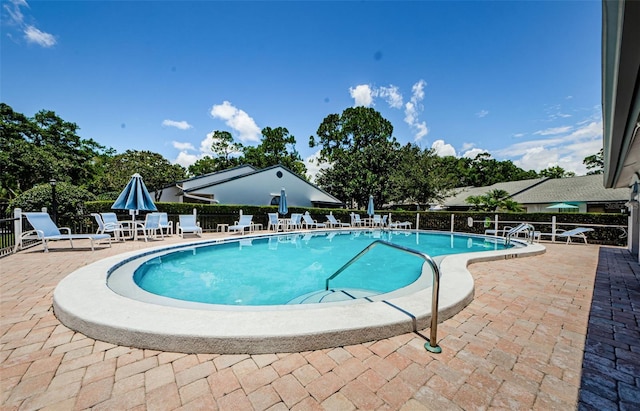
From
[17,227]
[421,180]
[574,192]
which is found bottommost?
[17,227]

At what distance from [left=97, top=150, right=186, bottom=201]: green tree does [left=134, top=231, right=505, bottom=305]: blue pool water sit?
880 inches

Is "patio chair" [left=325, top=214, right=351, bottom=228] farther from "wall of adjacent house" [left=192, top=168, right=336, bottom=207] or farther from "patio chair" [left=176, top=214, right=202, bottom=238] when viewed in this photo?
"patio chair" [left=176, top=214, right=202, bottom=238]

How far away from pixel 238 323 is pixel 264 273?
4433mm

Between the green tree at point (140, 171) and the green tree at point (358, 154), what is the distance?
1945cm

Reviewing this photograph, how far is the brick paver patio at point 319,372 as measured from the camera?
1668 millimetres

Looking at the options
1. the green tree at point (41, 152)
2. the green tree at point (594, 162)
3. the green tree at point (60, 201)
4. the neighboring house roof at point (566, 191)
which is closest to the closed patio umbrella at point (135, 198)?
the green tree at point (60, 201)

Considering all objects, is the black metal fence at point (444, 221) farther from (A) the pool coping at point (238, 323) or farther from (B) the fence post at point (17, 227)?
(A) the pool coping at point (238, 323)

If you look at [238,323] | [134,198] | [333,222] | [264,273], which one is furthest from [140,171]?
[238,323]

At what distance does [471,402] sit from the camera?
1682 millimetres

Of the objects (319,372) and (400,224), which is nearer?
(319,372)

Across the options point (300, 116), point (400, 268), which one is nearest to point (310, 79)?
point (300, 116)

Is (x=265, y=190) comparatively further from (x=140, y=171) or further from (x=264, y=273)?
(x=140, y=171)

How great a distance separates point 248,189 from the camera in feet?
71.8

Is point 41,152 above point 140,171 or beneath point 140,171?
above
